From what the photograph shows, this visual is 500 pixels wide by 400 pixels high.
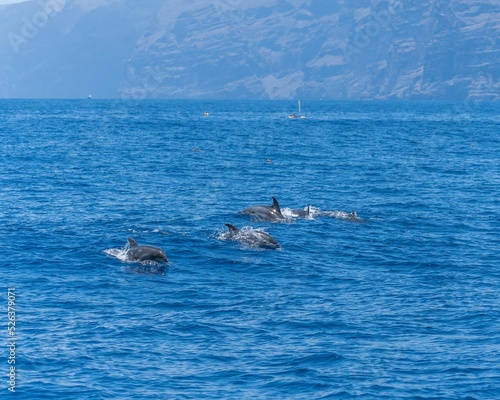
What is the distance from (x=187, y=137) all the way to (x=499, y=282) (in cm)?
8944

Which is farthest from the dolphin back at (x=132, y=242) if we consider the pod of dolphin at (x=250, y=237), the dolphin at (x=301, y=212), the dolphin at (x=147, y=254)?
the dolphin at (x=301, y=212)

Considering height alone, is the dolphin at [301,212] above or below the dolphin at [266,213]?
above

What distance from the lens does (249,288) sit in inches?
1299

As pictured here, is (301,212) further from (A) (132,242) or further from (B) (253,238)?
(A) (132,242)

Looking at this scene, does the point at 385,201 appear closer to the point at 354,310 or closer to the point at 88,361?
the point at 354,310

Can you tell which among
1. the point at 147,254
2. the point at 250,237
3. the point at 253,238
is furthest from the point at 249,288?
the point at 250,237

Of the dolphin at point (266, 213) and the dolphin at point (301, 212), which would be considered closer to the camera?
the dolphin at point (266, 213)

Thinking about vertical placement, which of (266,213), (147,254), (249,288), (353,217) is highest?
(353,217)

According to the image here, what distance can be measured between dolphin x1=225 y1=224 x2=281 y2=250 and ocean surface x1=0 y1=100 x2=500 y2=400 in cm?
43

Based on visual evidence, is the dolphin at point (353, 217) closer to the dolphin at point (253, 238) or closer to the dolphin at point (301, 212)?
the dolphin at point (301, 212)

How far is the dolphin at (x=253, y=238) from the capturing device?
4037 centimetres

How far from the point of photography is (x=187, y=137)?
120938 mm

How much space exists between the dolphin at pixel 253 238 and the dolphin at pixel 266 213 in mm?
5468

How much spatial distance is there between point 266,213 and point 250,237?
677cm
